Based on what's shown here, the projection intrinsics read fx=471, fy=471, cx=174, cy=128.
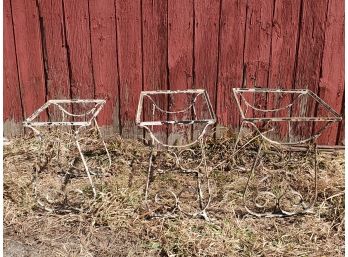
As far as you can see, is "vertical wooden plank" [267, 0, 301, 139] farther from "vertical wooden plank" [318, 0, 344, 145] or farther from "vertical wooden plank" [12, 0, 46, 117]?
"vertical wooden plank" [12, 0, 46, 117]

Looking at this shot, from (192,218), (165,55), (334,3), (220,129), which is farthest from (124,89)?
(334,3)

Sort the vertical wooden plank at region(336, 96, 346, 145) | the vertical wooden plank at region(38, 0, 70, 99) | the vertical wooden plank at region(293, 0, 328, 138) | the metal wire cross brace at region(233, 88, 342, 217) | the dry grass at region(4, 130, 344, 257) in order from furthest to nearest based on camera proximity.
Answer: the vertical wooden plank at region(336, 96, 346, 145) < the vertical wooden plank at region(38, 0, 70, 99) < the vertical wooden plank at region(293, 0, 328, 138) < the metal wire cross brace at region(233, 88, 342, 217) < the dry grass at region(4, 130, 344, 257)

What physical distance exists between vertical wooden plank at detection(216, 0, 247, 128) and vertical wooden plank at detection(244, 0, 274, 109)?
5 centimetres

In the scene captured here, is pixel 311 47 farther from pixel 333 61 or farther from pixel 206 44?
pixel 206 44

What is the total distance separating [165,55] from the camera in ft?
13.3

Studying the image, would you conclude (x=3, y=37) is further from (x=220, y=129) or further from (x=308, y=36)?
(x=308, y=36)

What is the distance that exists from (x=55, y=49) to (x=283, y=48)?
6.45 feet

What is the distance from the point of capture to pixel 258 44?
3.99m

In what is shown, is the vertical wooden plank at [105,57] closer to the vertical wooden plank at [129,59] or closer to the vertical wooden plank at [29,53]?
the vertical wooden plank at [129,59]

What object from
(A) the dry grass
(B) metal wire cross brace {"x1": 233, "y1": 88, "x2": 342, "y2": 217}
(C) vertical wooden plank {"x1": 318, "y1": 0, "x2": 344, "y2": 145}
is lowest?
(A) the dry grass

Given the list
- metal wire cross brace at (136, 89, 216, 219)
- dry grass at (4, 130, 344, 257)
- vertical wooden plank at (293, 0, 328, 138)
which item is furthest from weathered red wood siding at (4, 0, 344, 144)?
dry grass at (4, 130, 344, 257)

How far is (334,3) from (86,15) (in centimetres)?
204

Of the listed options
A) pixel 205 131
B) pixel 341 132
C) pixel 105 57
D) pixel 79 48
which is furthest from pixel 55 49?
pixel 341 132

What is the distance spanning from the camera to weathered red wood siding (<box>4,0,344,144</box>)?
3900 millimetres
